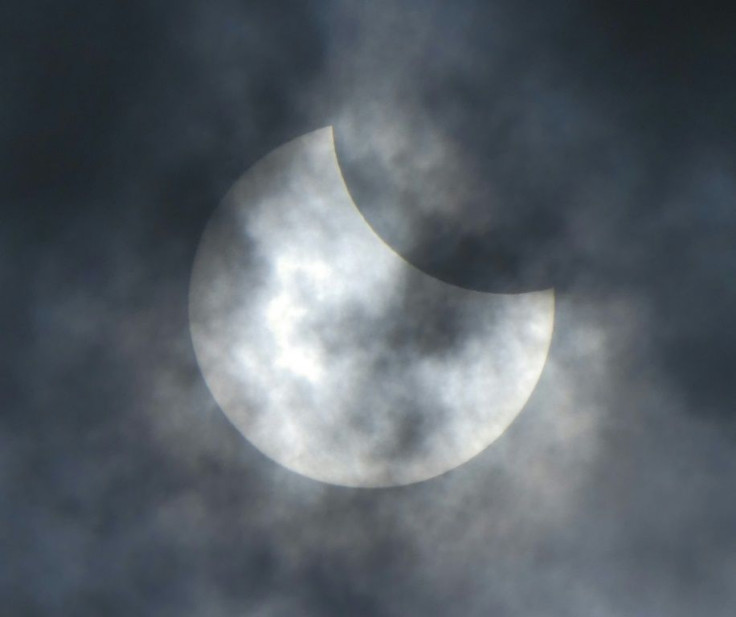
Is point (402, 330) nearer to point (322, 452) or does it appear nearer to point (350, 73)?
point (322, 452)

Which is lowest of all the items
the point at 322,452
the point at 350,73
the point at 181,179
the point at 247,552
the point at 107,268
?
the point at 247,552

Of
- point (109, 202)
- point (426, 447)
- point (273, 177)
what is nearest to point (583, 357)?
point (426, 447)

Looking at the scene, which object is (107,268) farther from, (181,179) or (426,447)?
(426,447)

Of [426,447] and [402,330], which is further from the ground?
[402,330]

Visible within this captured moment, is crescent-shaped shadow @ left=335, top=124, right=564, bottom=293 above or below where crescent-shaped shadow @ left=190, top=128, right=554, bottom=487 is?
above

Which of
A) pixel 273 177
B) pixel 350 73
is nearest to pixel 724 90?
pixel 350 73

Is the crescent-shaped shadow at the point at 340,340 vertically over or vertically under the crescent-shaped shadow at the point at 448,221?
under

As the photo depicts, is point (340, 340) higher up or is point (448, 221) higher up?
point (448, 221)
